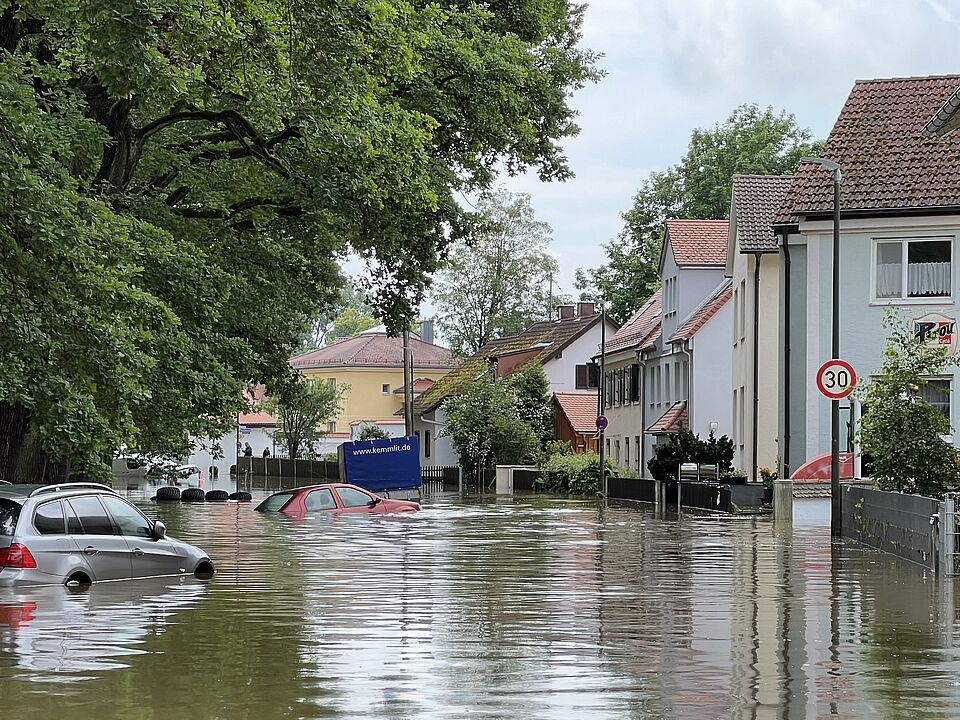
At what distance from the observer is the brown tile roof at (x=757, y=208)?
50438mm

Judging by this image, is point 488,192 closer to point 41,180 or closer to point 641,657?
point 41,180

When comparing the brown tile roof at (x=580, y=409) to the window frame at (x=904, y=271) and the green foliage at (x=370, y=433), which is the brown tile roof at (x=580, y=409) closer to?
the green foliage at (x=370, y=433)

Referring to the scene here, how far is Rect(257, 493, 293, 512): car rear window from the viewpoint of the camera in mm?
38381

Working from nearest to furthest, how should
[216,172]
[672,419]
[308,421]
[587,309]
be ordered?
1. [216,172]
2. [672,419]
3. [587,309]
4. [308,421]

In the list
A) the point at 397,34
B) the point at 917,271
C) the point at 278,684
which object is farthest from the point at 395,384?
the point at 278,684

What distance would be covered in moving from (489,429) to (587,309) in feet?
59.0

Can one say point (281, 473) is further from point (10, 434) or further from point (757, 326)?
point (10, 434)

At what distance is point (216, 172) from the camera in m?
34.1

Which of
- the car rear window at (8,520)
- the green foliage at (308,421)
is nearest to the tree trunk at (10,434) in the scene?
the car rear window at (8,520)

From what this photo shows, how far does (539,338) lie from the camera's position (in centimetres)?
10100

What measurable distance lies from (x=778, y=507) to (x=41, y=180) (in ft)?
79.1

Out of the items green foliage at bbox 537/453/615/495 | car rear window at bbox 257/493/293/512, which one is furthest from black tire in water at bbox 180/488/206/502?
car rear window at bbox 257/493/293/512

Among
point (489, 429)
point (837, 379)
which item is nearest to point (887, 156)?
point (837, 379)

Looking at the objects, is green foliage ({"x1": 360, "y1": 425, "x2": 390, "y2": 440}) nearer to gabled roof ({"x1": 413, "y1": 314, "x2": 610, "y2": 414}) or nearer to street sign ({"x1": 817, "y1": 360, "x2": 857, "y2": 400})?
gabled roof ({"x1": 413, "y1": 314, "x2": 610, "y2": 414})
